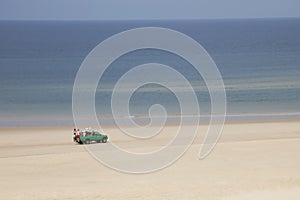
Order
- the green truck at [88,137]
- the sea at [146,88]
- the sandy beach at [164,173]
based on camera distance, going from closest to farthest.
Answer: the sandy beach at [164,173]
the green truck at [88,137]
the sea at [146,88]

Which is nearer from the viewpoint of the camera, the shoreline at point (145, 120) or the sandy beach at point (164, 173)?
the sandy beach at point (164, 173)

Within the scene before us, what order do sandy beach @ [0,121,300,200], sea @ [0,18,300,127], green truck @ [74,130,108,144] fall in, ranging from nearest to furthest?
sandy beach @ [0,121,300,200], green truck @ [74,130,108,144], sea @ [0,18,300,127]

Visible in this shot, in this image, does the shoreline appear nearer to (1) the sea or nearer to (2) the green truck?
(1) the sea

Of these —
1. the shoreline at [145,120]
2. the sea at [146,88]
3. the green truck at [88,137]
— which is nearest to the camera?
the green truck at [88,137]

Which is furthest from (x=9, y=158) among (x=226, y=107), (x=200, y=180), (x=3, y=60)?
(x=3, y=60)

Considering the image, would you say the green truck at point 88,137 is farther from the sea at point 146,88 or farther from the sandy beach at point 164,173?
the sea at point 146,88

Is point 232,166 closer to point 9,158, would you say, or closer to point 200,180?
point 200,180

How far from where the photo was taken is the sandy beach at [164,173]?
21797mm

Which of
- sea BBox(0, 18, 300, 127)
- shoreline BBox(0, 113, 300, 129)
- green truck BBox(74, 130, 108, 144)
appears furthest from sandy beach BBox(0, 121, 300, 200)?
sea BBox(0, 18, 300, 127)

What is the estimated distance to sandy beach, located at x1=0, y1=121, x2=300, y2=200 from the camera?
71.5 ft

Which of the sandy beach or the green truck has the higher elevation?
the green truck

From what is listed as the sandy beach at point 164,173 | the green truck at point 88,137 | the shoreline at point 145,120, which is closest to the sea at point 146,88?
the shoreline at point 145,120

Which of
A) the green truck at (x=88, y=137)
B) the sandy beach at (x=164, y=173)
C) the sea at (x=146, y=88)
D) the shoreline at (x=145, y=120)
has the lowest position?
the sandy beach at (x=164, y=173)

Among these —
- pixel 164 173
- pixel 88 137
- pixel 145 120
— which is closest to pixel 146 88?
pixel 145 120
